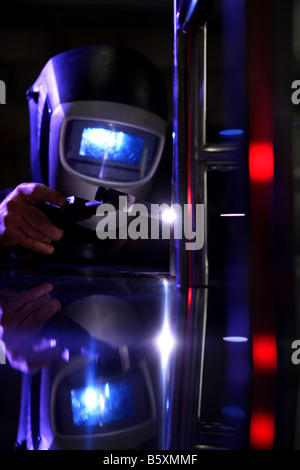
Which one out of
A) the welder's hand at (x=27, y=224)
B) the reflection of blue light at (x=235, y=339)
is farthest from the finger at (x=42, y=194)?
the reflection of blue light at (x=235, y=339)

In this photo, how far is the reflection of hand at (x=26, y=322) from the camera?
0.61ft

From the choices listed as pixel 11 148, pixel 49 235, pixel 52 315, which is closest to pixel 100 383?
pixel 52 315

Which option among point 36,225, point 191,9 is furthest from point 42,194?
point 191,9

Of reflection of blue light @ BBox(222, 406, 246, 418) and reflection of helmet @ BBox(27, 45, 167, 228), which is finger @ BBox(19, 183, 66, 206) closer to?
reflection of helmet @ BBox(27, 45, 167, 228)

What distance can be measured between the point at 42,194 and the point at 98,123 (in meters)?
0.19

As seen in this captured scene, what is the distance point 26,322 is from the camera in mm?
268

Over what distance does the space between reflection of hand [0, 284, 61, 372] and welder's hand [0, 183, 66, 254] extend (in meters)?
0.34

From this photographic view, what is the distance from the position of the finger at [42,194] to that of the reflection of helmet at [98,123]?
0.06m

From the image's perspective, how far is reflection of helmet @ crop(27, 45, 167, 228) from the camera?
0.82 metres

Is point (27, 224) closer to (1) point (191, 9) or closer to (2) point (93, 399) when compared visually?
(1) point (191, 9)

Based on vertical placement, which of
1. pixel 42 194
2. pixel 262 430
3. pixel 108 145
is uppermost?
pixel 108 145

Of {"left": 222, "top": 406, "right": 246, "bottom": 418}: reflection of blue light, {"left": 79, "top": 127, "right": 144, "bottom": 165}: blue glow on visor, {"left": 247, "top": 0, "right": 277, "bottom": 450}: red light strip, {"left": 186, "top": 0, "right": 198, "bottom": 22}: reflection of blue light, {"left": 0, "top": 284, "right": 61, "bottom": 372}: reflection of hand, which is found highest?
{"left": 186, "top": 0, "right": 198, "bottom": 22}: reflection of blue light

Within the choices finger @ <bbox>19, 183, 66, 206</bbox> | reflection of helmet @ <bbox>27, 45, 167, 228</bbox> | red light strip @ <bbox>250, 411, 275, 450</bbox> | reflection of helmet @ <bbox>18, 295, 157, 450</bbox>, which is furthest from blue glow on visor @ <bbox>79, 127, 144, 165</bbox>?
red light strip @ <bbox>250, 411, 275, 450</bbox>

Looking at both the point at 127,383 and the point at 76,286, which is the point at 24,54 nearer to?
the point at 76,286
